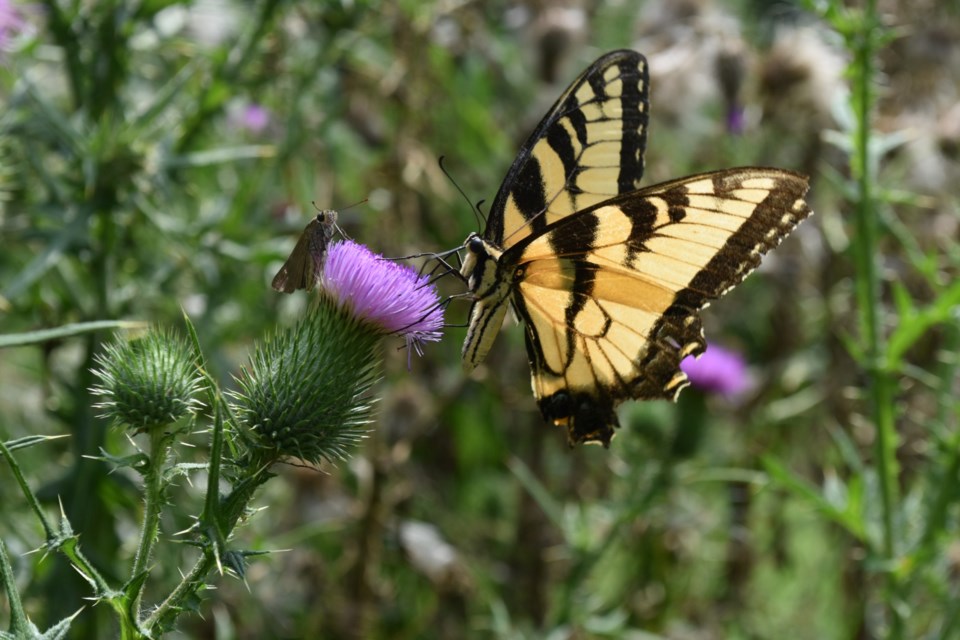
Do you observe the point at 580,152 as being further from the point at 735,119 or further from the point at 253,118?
the point at 253,118

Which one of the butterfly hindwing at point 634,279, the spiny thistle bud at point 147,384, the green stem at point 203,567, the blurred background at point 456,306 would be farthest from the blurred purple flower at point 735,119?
the green stem at point 203,567

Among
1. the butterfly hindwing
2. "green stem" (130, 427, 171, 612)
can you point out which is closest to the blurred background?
the butterfly hindwing

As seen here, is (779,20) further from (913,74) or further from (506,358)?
(506,358)

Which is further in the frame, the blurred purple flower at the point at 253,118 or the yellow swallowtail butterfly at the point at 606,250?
the blurred purple flower at the point at 253,118

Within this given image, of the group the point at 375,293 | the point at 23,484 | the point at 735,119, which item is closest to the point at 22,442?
the point at 23,484

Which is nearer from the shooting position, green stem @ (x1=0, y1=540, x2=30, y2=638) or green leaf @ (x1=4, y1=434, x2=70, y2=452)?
green stem @ (x1=0, y1=540, x2=30, y2=638)

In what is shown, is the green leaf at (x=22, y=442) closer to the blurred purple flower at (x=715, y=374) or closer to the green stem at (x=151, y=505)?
the green stem at (x=151, y=505)

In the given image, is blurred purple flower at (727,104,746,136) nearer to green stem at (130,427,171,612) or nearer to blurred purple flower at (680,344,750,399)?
blurred purple flower at (680,344,750,399)
